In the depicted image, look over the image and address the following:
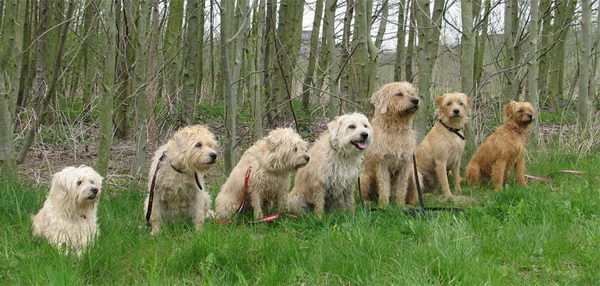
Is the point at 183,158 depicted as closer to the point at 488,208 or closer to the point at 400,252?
the point at 400,252

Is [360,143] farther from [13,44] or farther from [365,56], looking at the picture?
[13,44]

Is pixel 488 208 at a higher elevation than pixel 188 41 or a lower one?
lower

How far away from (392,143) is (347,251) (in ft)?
8.88

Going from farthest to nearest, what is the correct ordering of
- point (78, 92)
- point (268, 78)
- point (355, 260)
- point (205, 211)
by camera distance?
1. point (78, 92)
2. point (268, 78)
3. point (205, 211)
4. point (355, 260)

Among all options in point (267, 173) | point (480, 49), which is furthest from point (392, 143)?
point (480, 49)

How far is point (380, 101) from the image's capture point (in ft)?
20.4

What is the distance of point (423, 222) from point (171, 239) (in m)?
2.36

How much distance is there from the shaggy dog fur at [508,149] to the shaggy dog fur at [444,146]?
1.69ft

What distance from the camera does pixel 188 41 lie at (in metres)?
9.06

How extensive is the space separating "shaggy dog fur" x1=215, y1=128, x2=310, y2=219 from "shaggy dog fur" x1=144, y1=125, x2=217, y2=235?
453mm

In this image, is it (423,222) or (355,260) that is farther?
(423,222)

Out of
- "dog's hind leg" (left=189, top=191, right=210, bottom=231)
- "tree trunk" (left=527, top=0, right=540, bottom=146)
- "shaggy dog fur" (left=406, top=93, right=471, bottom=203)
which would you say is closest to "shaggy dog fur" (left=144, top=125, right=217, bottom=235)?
"dog's hind leg" (left=189, top=191, right=210, bottom=231)

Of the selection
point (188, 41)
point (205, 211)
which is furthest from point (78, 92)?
point (205, 211)

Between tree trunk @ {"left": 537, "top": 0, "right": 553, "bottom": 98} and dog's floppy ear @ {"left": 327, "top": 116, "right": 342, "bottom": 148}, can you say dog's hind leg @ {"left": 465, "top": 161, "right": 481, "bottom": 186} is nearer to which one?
dog's floppy ear @ {"left": 327, "top": 116, "right": 342, "bottom": 148}
